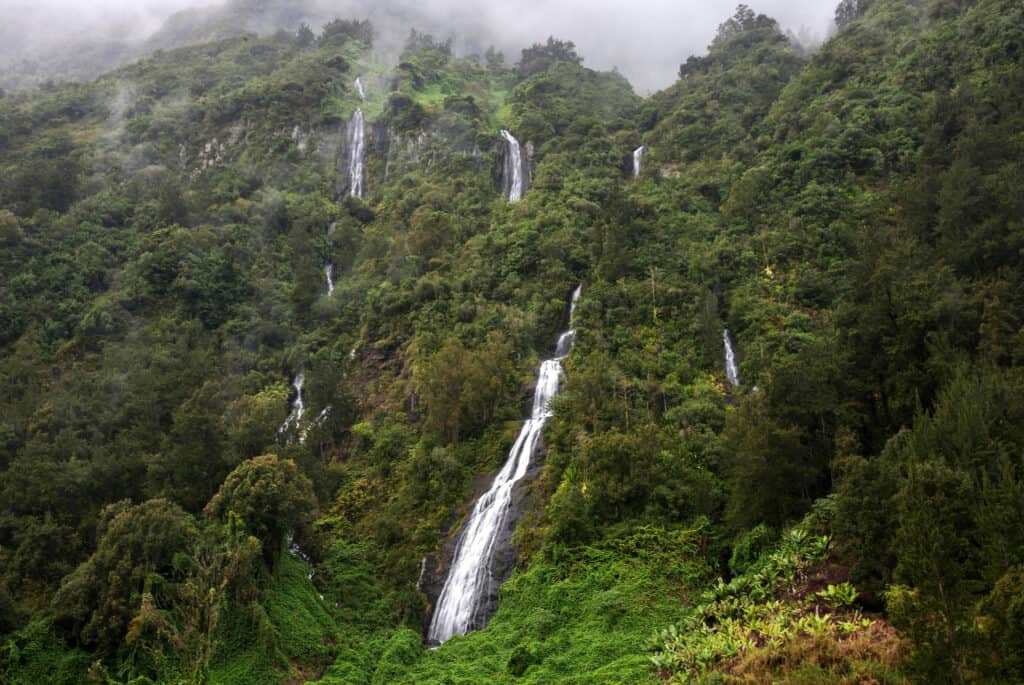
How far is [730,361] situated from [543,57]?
77.7m

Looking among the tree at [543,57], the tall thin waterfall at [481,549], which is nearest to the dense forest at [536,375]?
the tall thin waterfall at [481,549]

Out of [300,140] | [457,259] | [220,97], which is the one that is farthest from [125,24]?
[457,259]

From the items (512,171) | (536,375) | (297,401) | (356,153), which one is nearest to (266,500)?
(536,375)

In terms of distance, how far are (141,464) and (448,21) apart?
138243 mm

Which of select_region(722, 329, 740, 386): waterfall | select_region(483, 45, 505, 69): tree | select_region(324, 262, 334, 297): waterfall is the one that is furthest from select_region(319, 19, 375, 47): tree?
select_region(722, 329, 740, 386): waterfall

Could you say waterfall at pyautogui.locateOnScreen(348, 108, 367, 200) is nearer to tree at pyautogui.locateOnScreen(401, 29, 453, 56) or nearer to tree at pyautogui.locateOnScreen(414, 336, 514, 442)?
tree at pyautogui.locateOnScreen(401, 29, 453, 56)

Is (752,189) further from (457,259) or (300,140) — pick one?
(300,140)

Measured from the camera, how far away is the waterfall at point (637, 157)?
5856 cm

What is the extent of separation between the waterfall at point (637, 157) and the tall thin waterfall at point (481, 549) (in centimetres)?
3122

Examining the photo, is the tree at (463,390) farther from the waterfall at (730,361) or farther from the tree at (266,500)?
the waterfall at (730,361)

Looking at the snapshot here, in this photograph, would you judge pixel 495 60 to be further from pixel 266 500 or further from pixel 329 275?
pixel 266 500

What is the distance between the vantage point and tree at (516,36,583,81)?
9631cm

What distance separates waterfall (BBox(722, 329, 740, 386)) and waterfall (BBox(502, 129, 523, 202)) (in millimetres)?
27178

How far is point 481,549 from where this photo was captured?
1057 inches
